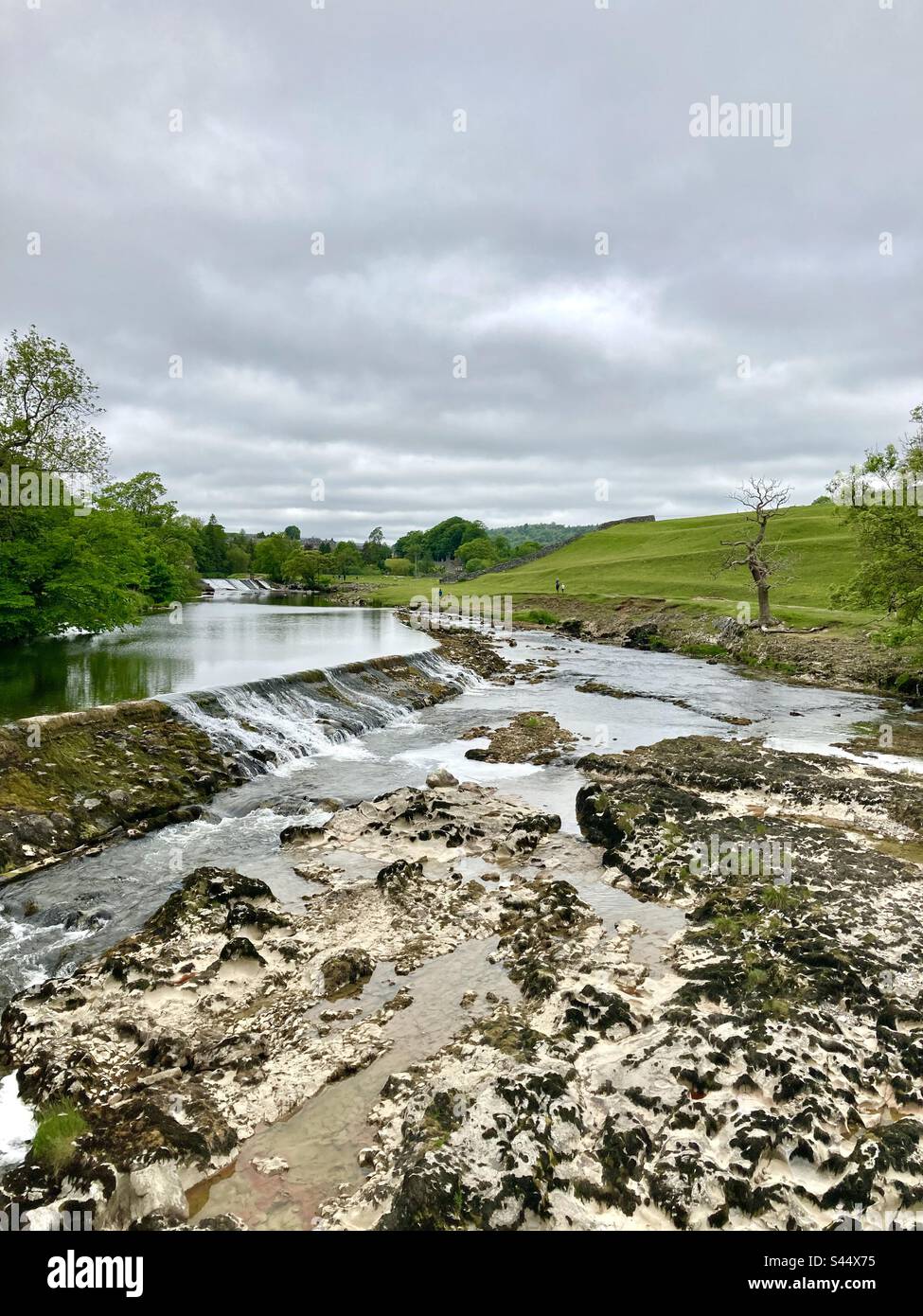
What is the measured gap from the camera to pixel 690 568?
72.9 metres

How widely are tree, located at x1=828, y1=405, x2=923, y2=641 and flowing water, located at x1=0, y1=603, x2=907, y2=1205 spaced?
453 centimetres

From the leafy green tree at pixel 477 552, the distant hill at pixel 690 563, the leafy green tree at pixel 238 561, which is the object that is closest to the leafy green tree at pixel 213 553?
the leafy green tree at pixel 238 561

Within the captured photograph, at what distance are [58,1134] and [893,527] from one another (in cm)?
3160

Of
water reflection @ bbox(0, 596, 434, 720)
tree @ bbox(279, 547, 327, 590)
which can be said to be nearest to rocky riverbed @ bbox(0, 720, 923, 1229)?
water reflection @ bbox(0, 596, 434, 720)

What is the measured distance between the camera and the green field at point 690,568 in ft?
180

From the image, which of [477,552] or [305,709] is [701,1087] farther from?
[477,552]

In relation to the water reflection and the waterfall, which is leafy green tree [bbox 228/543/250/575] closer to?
the water reflection

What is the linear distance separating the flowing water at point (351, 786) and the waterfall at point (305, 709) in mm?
77

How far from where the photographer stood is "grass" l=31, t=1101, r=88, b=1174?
18.7 ft

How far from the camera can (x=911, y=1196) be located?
4.78 m

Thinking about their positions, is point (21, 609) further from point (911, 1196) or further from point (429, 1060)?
point (911, 1196)

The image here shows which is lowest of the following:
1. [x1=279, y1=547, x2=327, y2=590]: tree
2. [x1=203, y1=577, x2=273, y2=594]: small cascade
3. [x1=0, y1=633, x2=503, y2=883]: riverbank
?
[x1=0, y1=633, x2=503, y2=883]: riverbank

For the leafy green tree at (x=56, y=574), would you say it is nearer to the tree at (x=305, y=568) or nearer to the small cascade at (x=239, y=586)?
the small cascade at (x=239, y=586)

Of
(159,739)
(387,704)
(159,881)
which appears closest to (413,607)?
(387,704)
